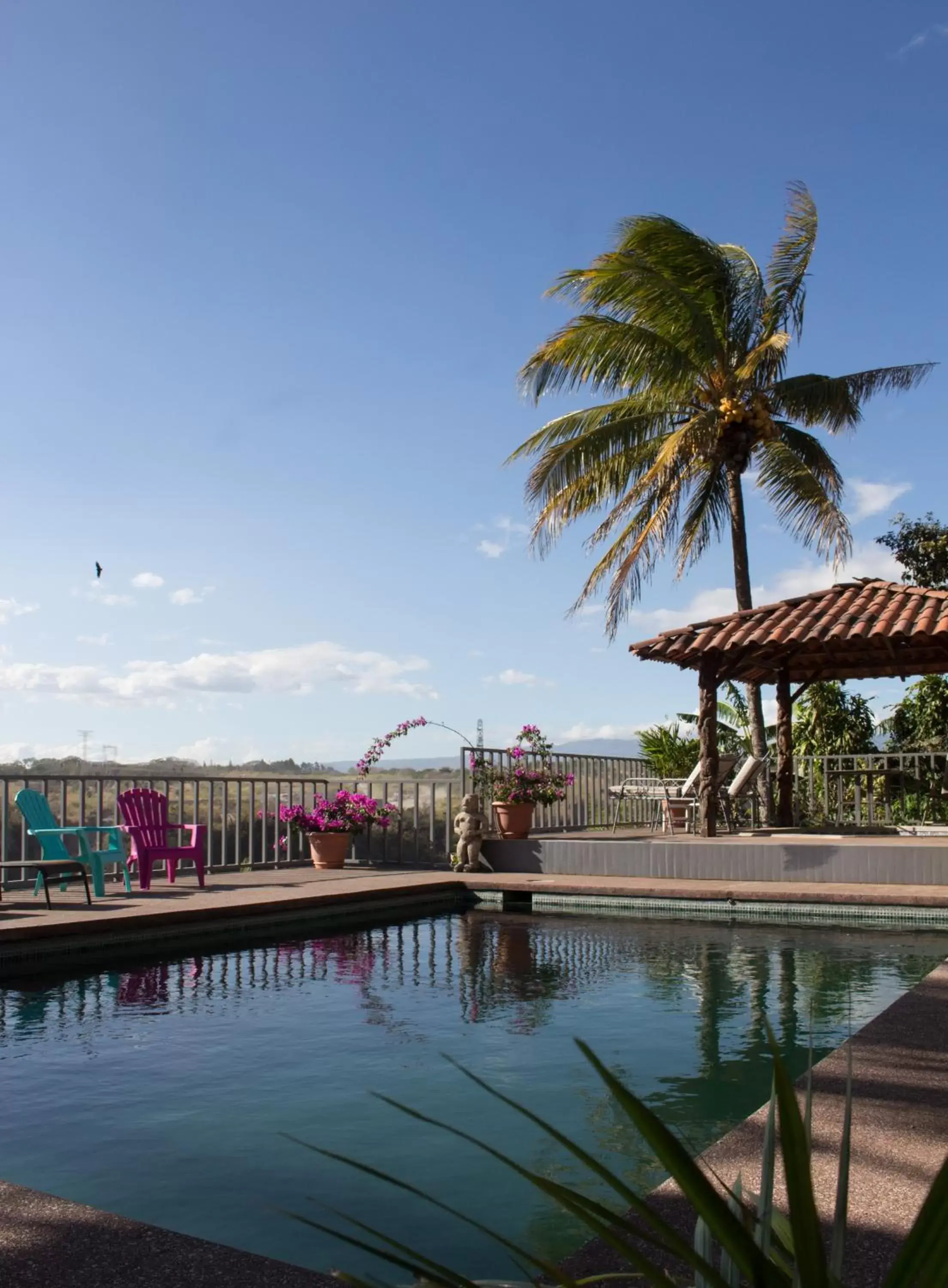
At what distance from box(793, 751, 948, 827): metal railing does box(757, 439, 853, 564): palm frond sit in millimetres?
Result: 3087

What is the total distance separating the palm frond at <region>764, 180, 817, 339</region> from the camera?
17078 mm

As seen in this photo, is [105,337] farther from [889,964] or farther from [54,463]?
[889,964]

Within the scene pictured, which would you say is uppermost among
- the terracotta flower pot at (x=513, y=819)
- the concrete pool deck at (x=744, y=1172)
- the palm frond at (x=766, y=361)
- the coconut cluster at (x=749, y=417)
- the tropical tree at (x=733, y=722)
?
the palm frond at (x=766, y=361)

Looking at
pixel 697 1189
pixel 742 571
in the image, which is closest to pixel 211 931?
pixel 697 1189

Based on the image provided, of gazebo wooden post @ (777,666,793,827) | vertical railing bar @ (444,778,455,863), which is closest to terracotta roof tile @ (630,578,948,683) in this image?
gazebo wooden post @ (777,666,793,827)

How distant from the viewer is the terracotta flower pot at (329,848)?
12484mm

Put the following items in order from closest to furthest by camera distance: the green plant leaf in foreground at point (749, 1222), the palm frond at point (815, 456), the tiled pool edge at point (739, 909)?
1. the green plant leaf in foreground at point (749, 1222)
2. the tiled pool edge at point (739, 909)
3. the palm frond at point (815, 456)

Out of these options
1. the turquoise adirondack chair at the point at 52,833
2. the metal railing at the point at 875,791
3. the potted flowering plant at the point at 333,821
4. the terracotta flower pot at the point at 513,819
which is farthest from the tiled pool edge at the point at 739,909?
the metal railing at the point at 875,791

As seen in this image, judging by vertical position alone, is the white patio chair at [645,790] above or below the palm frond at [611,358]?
below

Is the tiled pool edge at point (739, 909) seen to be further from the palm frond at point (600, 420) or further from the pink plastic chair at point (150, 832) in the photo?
the palm frond at point (600, 420)

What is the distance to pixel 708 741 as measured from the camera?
12414mm

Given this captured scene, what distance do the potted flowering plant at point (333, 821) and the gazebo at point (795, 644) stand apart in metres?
3.37

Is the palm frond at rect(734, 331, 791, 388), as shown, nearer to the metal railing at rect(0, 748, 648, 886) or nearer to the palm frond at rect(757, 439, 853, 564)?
the palm frond at rect(757, 439, 853, 564)

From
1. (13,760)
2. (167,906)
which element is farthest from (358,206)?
(13,760)
